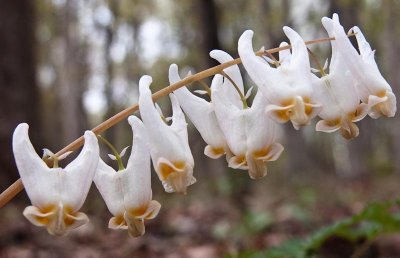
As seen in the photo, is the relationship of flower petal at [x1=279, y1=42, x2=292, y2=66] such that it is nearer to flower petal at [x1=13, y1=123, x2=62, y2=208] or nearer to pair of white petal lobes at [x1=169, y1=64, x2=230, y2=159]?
pair of white petal lobes at [x1=169, y1=64, x2=230, y2=159]

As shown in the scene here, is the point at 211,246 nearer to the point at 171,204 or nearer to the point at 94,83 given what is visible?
the point at 171,204

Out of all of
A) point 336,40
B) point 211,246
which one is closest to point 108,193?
point 336,40

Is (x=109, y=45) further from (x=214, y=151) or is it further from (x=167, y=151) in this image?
(x=167, y=151)

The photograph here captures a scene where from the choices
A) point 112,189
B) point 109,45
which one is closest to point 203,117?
point 112,189

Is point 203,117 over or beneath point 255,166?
over

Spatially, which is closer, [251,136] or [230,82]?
[251,136]

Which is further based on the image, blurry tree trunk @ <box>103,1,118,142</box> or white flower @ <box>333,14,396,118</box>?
blurry tree trunk @ <box>103,1,118,142</box>

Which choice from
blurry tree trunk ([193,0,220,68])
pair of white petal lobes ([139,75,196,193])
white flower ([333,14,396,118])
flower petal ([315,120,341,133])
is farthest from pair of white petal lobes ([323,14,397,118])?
→ blurry tree trunk ([193,0,220,68])
